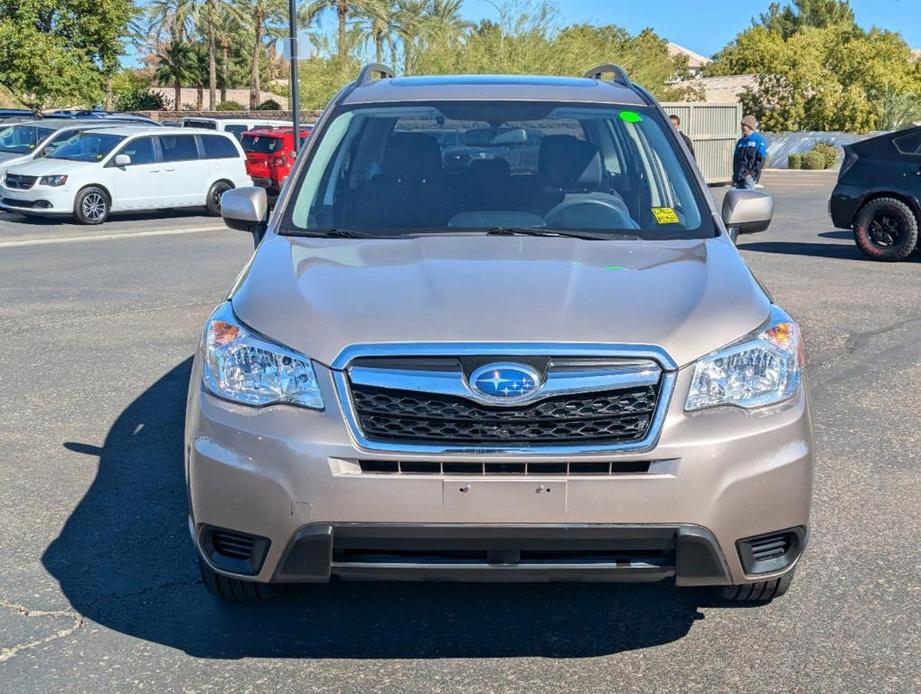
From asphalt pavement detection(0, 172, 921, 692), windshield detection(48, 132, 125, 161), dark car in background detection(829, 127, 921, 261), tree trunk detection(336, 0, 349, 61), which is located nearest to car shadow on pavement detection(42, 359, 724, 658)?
asphalt pavement detection(0, 172, 921, 692)

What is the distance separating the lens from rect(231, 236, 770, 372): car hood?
332 cm

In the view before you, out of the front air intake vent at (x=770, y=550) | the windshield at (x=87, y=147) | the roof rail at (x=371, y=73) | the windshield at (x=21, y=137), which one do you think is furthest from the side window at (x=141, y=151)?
the front air intake vent at (x=770, y=550)

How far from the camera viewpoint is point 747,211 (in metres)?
4.77

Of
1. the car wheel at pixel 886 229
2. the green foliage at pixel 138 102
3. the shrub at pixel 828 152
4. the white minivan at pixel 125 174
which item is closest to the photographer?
the car wheel at pixel 886 229

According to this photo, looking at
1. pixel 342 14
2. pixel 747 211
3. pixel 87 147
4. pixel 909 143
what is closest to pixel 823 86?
pixel 342 14

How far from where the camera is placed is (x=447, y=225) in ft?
14.7

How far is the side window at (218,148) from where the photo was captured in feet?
69.4

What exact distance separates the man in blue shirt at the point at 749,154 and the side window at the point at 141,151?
32.0 ft

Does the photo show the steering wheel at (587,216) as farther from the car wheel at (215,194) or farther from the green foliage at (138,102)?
the green foliage at (138,102)

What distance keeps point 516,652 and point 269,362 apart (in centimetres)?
117

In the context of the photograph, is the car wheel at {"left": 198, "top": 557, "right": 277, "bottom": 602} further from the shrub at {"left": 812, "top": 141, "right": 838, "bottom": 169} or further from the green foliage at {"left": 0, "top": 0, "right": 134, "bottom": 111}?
the shrub at {"left": 812, "top": 141, "right": 838, "bottom": 169}

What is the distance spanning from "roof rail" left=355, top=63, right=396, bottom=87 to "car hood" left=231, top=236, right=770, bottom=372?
5.38 feet

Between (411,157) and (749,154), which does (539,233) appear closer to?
(411,157)

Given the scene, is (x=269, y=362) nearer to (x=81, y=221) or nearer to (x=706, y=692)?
(x=706, y=692)
